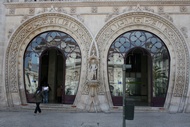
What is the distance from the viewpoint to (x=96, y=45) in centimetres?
1271

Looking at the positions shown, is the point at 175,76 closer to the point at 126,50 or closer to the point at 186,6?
the point at 126,50

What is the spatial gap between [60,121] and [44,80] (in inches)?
350

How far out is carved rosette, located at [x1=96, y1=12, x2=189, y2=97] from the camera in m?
12.2

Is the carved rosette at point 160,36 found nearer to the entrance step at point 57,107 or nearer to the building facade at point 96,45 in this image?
the building facade at point 96,45

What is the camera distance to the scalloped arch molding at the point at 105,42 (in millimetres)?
12219

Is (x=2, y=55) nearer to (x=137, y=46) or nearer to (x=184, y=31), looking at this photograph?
(x=137, y=46)

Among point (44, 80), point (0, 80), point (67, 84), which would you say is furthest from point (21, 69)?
point (44, 80)

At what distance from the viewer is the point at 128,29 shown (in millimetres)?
13023

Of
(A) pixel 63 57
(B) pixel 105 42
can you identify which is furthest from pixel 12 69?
(B) pixel 105 42

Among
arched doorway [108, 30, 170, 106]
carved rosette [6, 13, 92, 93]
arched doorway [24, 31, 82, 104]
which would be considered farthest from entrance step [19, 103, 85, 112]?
arched doorway [108, 30, 170, 106]

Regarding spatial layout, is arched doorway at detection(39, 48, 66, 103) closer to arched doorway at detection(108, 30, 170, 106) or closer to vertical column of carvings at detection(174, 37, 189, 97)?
arched doorway at detection(108, 30, 170, 106)

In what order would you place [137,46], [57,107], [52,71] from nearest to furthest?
1. [57,107]
2. [137,46]
3. [52,71]

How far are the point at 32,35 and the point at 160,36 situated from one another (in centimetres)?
834

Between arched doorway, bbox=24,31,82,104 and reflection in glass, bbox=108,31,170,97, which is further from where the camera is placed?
arched doorway, bbox=24,31,82,104
